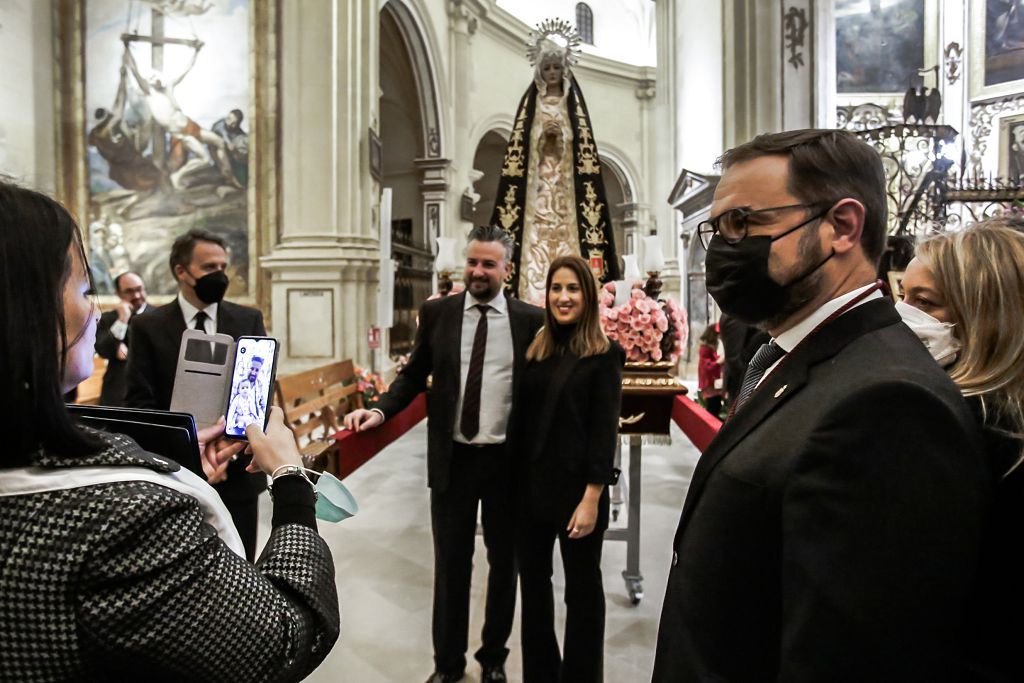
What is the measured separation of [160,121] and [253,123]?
1246mm

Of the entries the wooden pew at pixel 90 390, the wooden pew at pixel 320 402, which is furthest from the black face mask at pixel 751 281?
the wooden pew at pixel 90 390

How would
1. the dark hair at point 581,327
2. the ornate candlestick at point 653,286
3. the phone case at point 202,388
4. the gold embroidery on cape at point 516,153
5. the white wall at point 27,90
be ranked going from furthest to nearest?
the white wall at point 27,90, the gold embroidery on cape at point 516,153, the ornate candlestick at point 653,286, the dark hair at point 581,327, the phone case at point 202,388

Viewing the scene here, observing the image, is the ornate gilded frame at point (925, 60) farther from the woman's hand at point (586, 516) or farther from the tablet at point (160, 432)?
the tablet at point (160, 432)

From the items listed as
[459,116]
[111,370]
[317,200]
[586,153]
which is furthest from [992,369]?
[459,116]

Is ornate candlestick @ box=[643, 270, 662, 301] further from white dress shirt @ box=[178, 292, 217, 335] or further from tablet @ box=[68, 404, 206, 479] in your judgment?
tablet @ box=[68, 404, 206, 479]

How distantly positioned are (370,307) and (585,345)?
8.05 meters

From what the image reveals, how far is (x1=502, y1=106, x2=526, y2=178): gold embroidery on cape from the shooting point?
546 cm

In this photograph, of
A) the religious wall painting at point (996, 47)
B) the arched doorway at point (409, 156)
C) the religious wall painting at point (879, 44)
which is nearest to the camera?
the arched doorway at point (409, 156)

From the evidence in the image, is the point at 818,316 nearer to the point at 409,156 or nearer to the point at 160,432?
the point at 160,432

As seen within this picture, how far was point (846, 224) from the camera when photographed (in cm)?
124

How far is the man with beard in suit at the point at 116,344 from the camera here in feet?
14.6

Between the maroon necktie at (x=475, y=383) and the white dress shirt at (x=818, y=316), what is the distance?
1.76m

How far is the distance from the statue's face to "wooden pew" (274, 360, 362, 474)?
9.92 ft

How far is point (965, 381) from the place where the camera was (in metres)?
1.35
